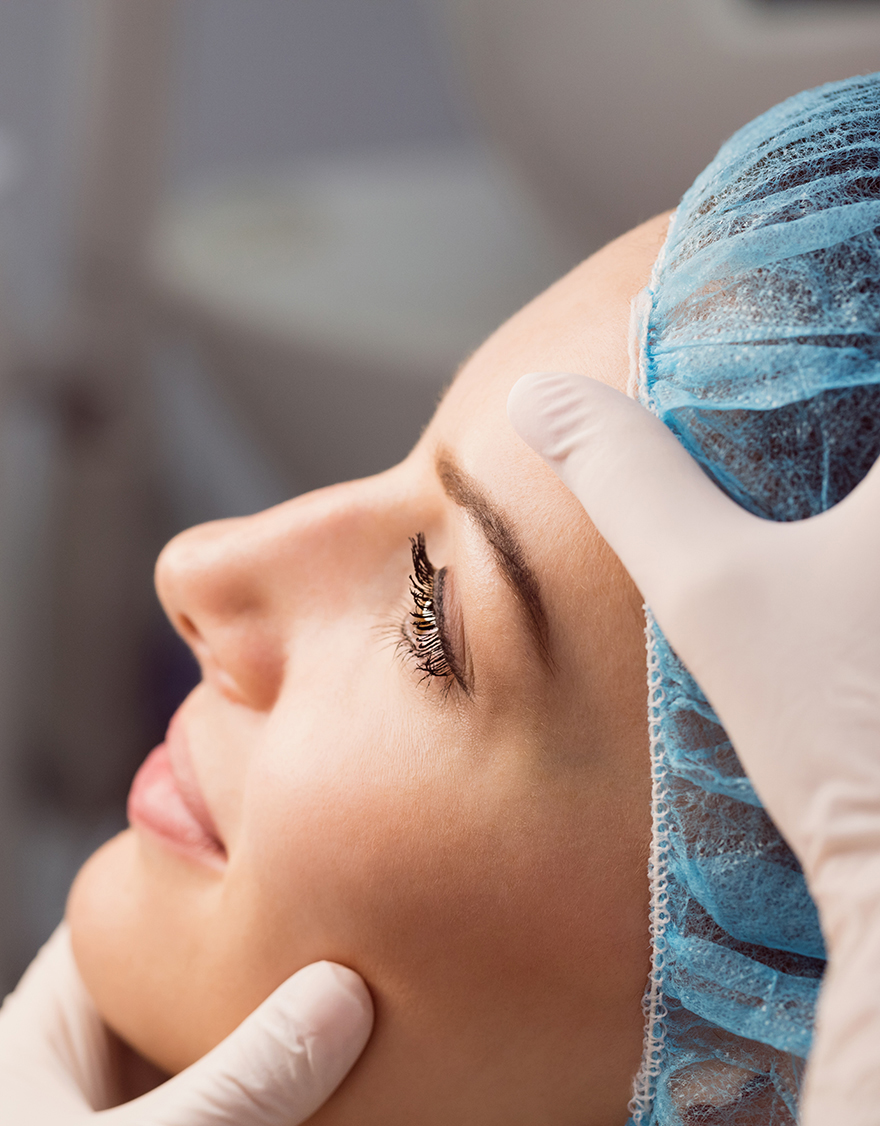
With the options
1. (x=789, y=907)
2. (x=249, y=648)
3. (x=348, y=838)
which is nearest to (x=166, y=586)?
(x=249, y=648)

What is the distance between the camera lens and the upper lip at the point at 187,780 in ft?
2.63

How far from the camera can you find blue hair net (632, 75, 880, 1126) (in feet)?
1.84

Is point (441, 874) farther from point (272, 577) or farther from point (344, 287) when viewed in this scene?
point (344, 287)

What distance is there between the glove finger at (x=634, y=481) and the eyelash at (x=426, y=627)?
0.16m

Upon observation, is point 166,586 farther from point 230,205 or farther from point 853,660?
point 230,205

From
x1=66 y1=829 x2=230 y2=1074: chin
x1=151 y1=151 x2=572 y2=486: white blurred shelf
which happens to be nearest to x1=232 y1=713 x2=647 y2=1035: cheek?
x1=66 y1=829 x2=230 y2=1074: chin

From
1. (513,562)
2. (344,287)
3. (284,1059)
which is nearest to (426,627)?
(513,562)

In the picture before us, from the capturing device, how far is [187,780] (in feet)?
2.71

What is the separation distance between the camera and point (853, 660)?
48cm

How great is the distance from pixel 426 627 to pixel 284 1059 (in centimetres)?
32

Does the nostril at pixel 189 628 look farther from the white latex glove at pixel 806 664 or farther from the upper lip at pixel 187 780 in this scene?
the white latex glove at pixel 806 664

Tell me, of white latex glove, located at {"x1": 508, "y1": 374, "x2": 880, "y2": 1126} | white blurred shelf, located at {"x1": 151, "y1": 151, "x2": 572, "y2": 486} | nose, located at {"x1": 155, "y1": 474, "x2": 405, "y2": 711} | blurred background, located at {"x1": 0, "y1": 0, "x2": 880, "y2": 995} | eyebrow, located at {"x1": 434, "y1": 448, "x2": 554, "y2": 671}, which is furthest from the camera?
white blurred shelf, located at {"x1": 151, "y1": 151, "x2": 572, "y2": 486}

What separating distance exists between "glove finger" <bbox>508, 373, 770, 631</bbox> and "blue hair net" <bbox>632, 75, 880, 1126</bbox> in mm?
51

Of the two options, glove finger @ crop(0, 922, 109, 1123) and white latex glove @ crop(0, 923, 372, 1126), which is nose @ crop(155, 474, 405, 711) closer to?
white latex glove @ crop(0, 923, 372, 1126)
